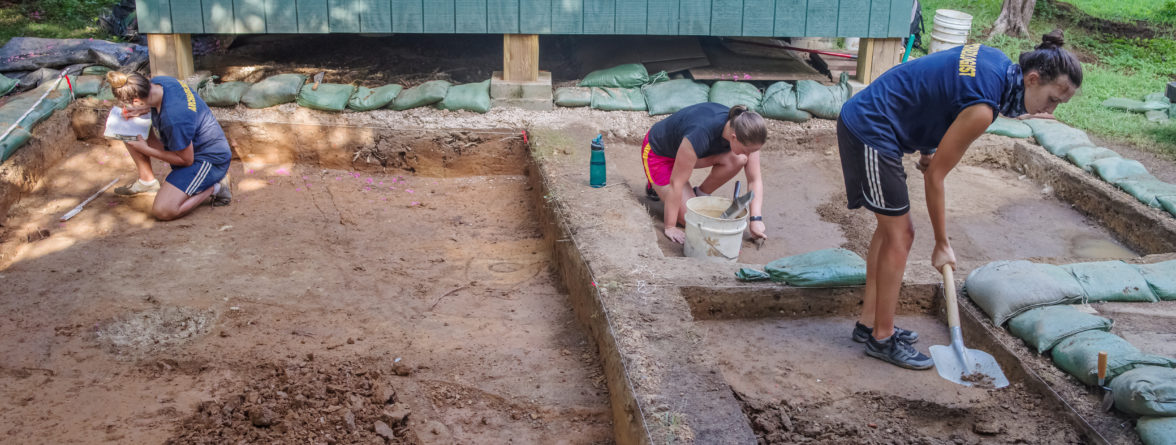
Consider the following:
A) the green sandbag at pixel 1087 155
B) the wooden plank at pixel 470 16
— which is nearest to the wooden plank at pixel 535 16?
the wooden plank at pixel 470 16

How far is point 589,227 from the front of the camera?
468 centimetres

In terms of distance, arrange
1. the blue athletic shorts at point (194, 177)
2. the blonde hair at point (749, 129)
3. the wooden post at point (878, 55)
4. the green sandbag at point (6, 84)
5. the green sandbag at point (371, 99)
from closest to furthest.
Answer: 1. the blonde hair at point (749, 129)
2. the blue athletic shorts at point (194, 177)
3. the green sandbag at point (6, 84)
4. the green sandbag at point (371, 99)
5. the wooden post at point (878, 55)

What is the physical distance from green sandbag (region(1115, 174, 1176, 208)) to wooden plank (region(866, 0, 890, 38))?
2.39 meters

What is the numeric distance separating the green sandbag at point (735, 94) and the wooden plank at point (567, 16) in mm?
1249

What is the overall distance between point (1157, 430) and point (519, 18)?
18.0 ft

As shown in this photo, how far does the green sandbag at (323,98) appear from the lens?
267 inches

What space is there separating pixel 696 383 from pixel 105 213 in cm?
437

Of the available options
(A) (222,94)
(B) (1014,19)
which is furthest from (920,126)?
(B) (1014,19)

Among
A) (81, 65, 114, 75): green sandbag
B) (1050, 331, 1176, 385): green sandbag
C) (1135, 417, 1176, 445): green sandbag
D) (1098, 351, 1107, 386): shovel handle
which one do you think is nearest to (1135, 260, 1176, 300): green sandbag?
(1050, 331, 1176, 385): green sandbag

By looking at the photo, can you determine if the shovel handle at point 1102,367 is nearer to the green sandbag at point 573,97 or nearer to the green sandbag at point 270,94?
the green sandbag at point 573,97

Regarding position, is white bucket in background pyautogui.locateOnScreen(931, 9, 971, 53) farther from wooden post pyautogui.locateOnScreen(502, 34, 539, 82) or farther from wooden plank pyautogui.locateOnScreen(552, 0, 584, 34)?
wooden post pyautogui.locateOnScreen(502, 34, 539, 82)

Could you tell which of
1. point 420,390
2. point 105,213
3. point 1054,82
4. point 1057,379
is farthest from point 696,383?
point 105,213

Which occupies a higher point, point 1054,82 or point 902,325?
point 1054,82

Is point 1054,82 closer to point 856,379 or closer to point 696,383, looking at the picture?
point 856,379
